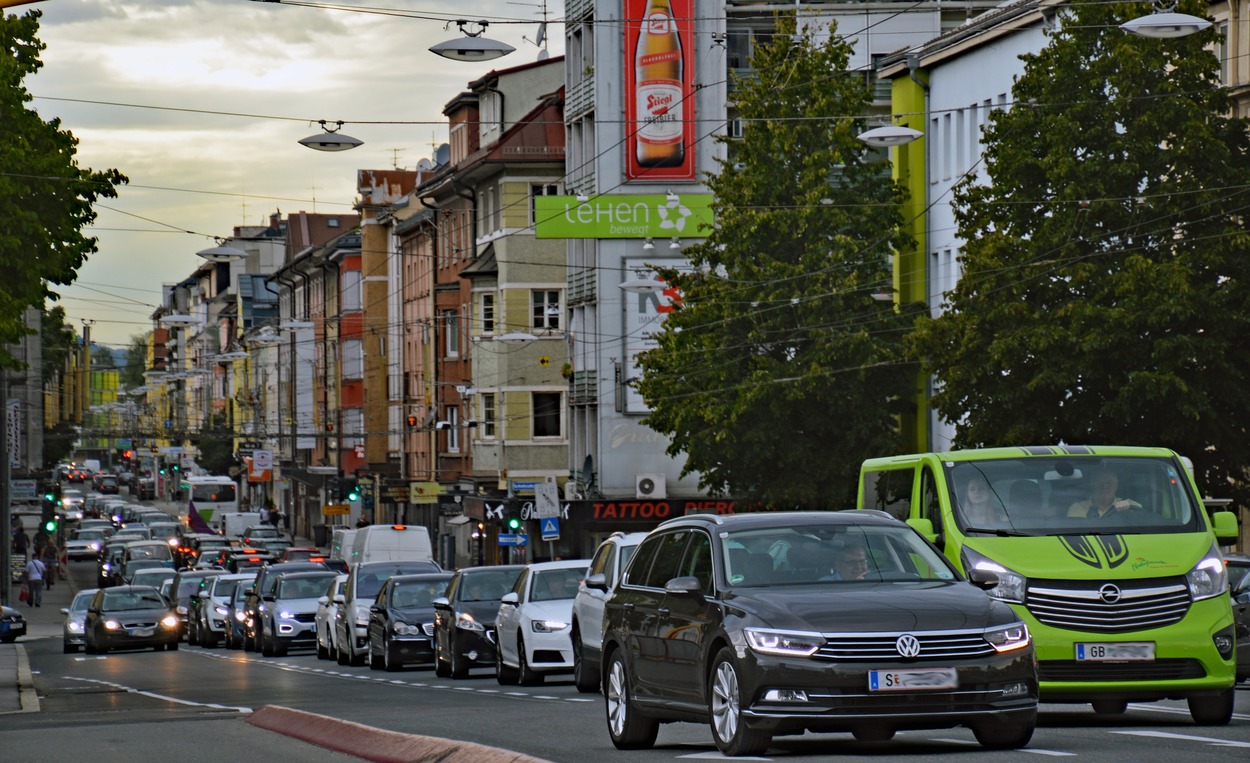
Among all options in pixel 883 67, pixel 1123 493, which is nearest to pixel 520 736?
pixel 1123 493

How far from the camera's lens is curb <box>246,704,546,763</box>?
12766 millimetres

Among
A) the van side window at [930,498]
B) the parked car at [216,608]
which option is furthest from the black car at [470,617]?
the parked car at [216,608]

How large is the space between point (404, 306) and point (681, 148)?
39761mm

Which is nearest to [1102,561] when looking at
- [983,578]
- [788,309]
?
[983,578]

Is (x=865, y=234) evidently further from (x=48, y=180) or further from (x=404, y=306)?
(x=404, y=306)

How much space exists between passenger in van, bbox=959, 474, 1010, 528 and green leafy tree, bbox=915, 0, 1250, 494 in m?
20.9

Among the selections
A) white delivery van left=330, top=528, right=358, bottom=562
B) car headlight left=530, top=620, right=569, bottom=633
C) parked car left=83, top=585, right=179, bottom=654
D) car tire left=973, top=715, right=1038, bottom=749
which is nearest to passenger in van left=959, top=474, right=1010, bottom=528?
car tire left=973, top=715, right=1038, bottom=749

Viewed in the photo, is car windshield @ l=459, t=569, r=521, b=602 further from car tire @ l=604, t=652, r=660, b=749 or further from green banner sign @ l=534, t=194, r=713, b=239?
green banner sign @ l=534, t=194, r=713, b=239

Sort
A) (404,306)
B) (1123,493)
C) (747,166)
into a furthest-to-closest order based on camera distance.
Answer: (404,306) < (747,166) < (1123,493)

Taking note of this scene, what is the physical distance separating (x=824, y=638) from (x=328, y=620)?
29184mm

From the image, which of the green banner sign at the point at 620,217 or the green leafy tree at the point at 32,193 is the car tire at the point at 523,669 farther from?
the green banner sign at the point at 620,217

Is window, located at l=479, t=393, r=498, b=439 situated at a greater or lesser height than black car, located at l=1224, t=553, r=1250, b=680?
greater

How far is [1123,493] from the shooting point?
53.9 ft

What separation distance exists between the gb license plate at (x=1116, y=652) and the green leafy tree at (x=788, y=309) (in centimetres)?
3326
